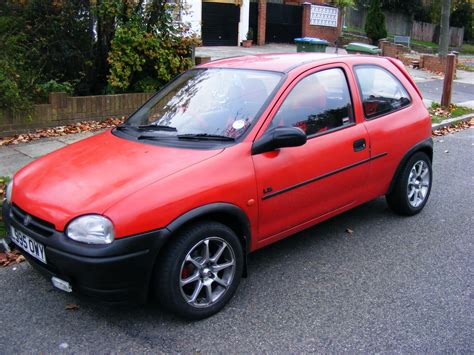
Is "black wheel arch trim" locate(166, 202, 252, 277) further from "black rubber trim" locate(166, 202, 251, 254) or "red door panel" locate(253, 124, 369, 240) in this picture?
"red door panel" locate(253, 124, 369, 240)

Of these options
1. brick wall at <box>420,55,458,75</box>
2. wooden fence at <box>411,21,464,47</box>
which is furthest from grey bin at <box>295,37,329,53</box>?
wooden fence at <box>411,21,464,47</box>

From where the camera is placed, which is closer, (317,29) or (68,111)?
(68,111)

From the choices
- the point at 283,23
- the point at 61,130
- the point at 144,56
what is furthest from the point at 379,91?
the point at 283,23

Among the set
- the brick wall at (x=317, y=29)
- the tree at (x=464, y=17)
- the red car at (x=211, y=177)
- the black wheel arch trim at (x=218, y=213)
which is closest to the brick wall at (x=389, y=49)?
the brick wall at (x=317, y=29)

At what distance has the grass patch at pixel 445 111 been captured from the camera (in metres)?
10.7

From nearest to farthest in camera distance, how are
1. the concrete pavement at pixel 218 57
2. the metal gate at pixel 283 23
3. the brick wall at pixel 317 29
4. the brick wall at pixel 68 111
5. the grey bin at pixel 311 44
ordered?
the concrete pavement at pixel 218 57 → the brick wall at pixel 68 111 → the grey bin at pixel 311 44 → the metal gate at pixel 283 23 → the brick wall at pixel 317 29

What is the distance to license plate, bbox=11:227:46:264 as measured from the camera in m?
3.17

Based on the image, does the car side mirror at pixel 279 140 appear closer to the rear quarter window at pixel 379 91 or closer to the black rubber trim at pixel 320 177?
the black rubber trim at pixel 320 177

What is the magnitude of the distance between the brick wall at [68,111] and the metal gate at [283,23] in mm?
18605

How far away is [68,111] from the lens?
7.90 metres

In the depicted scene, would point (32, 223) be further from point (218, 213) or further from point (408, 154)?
point (408, 154)

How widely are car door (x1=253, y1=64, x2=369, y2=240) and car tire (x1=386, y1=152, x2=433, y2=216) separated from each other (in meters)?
0.71

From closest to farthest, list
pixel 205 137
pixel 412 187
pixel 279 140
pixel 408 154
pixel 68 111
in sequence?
pixel 279 140 < pixel 205 137 < pixel 408 154 < pixel 412 187 < pixel 68 111

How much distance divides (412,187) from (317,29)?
78.3 feet
